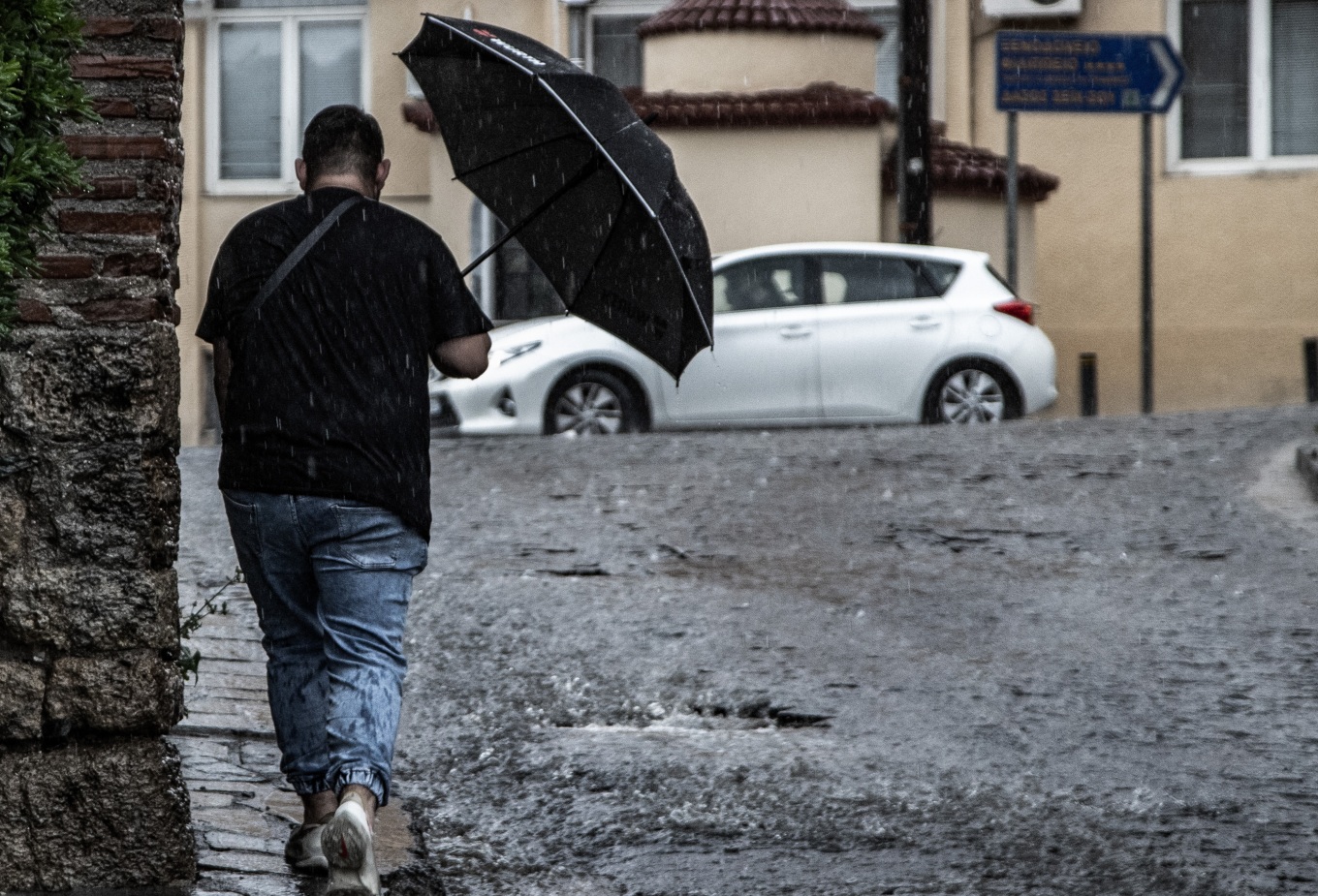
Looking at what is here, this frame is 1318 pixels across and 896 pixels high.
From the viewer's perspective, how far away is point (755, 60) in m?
20.8

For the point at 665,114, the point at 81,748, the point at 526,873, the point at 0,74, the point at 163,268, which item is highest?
the point at 665,114

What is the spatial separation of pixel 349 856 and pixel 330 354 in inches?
43.4

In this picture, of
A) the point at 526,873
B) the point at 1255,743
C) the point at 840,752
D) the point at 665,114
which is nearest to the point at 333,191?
the point at 526,873

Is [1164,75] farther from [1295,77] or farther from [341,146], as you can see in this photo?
[341,146]

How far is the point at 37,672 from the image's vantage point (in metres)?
4.78

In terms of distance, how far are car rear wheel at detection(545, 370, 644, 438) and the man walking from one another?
1123 cm

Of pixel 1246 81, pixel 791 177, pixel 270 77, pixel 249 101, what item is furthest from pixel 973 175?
pixel 249 101

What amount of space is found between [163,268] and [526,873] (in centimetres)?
178

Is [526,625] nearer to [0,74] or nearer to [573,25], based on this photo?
[0,74]

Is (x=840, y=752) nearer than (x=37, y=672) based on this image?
No

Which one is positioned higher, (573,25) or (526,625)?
(573,25)

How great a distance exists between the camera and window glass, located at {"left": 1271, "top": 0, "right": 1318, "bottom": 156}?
22953mm

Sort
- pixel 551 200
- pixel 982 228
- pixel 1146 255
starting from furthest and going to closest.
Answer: pixel 982 228
pixel 1146 255
pixel 551 200

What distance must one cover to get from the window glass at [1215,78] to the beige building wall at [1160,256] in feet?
1.23
